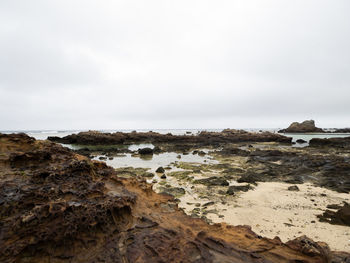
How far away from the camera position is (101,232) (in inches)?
98.7

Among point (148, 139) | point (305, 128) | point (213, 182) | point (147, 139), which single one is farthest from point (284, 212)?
point (305, 128)

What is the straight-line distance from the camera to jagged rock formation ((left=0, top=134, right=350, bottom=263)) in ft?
7.14

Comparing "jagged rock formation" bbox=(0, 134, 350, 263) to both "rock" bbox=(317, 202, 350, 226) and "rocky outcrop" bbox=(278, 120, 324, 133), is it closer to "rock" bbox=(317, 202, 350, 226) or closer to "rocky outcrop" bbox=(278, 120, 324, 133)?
"rock" bbox=(317, 202, 350, 226)

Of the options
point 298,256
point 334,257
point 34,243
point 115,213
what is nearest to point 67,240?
point 34,243

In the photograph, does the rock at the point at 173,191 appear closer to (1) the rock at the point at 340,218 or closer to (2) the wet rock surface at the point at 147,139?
(1) the rock at the point at 340,218

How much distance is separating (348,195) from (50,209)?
11.2 metres

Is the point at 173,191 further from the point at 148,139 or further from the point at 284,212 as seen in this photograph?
the point at 148,139

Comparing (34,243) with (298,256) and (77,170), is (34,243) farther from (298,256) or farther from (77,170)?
(298,256)

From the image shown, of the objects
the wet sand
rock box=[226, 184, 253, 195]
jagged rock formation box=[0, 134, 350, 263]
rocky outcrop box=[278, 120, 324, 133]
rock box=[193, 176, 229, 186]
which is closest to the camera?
jagged rock formation box=[0, 134, 350, 263]

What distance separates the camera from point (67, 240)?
7.43ft

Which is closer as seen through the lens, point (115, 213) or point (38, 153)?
point (115, 213)

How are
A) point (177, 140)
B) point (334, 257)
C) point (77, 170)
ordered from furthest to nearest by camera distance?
point (177, 140) < point (77, 170) < point (334, 257)

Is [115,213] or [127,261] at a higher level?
[115,213]

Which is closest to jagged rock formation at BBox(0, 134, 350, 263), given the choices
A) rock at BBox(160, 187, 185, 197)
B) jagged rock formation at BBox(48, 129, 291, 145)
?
rock at BBox(160, 187, 185, 197)
